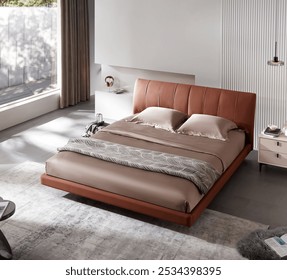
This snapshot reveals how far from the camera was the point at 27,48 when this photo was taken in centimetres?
782

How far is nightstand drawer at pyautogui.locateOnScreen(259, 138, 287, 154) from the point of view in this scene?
554 centimetres

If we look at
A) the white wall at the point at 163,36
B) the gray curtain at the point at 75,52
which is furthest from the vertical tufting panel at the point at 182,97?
the gray curtain at the point at 75,52

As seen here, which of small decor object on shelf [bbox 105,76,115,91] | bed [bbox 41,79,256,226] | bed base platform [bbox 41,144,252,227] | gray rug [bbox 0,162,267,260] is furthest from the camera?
small decor object on shelf [bbox 105,76,115,91]

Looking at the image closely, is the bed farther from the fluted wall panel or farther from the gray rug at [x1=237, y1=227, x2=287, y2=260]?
the gray rug at [x1=237, y1=227, x2=287, y2=260]

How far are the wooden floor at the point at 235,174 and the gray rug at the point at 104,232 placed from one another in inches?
10.8

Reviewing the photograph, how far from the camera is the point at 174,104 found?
645cm

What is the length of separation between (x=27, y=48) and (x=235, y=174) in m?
3.97

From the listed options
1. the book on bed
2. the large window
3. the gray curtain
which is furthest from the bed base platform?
the gray curtain

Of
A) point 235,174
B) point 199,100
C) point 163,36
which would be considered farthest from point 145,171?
point 163,36

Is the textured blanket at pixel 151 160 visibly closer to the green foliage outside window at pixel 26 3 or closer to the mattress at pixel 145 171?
the mattress at pixel 145 171

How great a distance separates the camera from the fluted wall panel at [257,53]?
5.95 meters

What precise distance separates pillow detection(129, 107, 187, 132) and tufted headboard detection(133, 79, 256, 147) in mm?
233

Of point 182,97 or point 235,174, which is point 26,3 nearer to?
point 182,97

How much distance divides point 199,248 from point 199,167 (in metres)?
0.86
